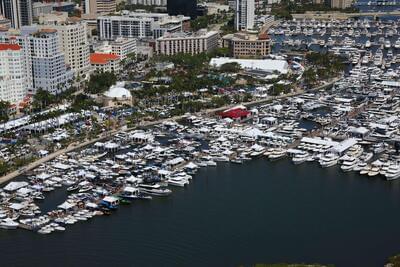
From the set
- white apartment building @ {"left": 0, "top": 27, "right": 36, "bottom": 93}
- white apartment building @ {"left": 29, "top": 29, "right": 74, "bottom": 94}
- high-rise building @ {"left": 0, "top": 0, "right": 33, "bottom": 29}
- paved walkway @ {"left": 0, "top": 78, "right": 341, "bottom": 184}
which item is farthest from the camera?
high-rise building @ {"left": 0, "top": 0, "right": 33, "bottom": 29}

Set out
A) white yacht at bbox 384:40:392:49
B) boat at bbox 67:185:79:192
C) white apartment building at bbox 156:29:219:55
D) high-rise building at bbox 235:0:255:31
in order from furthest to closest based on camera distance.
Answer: high-rise building at bbox 235:0:255:31, white yacht at bbox 384:40:392:49, white apartment building at bbox 156:29:219:55, boat at bbox 67:185:79:192

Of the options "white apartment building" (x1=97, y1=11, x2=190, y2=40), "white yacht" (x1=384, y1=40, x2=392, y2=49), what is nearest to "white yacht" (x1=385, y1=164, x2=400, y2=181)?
"white yacht" (x1=384, y1=40, x2=392, y2=49)

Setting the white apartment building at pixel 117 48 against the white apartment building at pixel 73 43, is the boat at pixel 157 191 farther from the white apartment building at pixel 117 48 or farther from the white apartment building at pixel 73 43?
the white apartment building at pixel 117 48

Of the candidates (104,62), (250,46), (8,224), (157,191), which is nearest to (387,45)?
(250,46)

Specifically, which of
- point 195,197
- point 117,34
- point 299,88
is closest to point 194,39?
point 117,34

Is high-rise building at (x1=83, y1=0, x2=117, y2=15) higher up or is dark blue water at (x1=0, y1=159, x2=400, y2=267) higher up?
high-rise building at (x1=83, y1=0, x2=117, y2=15)

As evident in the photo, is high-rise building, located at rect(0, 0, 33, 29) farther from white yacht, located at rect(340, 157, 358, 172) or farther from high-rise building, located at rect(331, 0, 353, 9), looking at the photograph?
white yacht, located at rect(340, 157, 358, 172)

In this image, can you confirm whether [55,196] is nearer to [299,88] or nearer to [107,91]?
[107,91]
